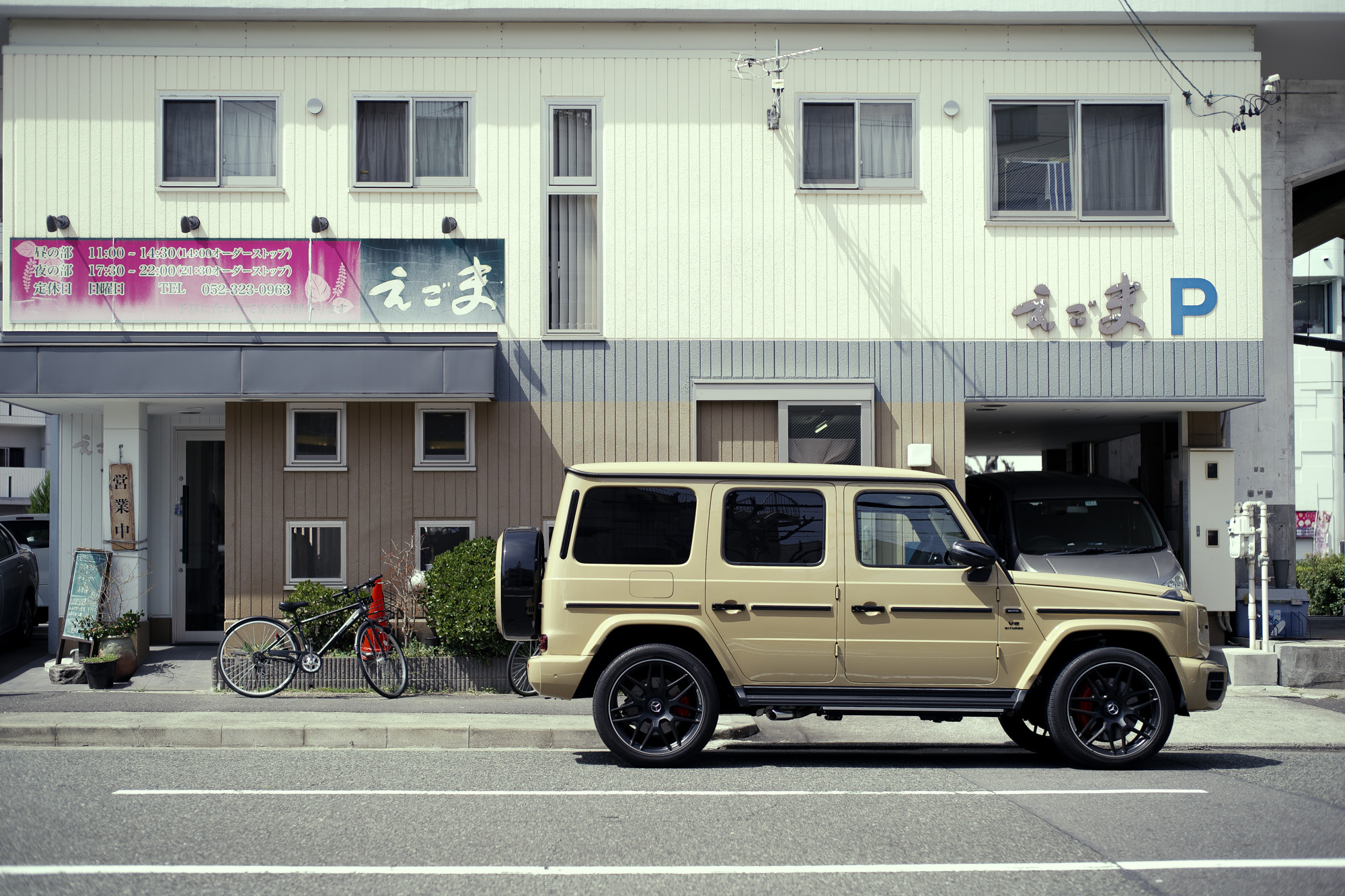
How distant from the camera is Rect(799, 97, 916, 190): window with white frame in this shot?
13039 mm

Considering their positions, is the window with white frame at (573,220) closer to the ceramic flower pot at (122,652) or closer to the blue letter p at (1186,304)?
the ceramic flower pot at (122,652)

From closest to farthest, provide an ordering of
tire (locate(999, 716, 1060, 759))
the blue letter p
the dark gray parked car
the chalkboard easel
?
tire (locate(999, 716, 1060, 759)), the chalkboard easel, the blue letter p, the dark gray parked car

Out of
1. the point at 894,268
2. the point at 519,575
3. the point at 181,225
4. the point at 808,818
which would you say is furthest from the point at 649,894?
the point at 181,225

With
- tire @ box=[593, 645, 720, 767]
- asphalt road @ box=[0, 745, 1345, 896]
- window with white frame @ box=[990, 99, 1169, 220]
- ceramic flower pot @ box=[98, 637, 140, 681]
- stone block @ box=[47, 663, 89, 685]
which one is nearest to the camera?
asphalt road @ box=[0, 745, 1345, 896]

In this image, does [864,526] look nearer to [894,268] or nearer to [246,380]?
[894,268]

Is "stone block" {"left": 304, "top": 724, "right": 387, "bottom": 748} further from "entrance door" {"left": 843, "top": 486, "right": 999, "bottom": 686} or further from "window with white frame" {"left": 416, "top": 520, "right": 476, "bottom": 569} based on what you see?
"entrance door" {"left": 843, "top": 486, "right": 999, "bottom": 686}

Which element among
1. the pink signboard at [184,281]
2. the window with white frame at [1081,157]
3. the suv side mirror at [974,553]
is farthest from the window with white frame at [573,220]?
the suv side mirror at [974,553]

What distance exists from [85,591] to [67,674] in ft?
3.17

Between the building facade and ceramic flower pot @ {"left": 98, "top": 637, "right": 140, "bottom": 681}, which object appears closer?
ceramic flower pot @ {"left": 98, "top": 637, "right": 140, "bottom": 681}

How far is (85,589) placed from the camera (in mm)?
12391

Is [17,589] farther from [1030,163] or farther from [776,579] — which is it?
[1030,163]

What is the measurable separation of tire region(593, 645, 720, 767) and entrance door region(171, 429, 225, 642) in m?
7.80

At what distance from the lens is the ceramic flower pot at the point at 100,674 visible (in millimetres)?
11578

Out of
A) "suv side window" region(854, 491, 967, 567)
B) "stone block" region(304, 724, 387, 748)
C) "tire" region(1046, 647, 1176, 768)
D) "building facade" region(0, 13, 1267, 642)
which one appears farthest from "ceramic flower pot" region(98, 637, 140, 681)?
"tire" region(1046, 647, 1176, 768)
